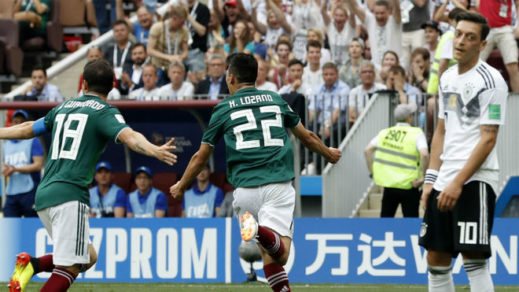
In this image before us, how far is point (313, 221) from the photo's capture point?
13.1 metres

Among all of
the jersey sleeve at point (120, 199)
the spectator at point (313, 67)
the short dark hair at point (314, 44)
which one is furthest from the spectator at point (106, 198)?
the short dark hair at point (314, 44)

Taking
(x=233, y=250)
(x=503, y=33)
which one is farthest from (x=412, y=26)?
(x=233, y=250)

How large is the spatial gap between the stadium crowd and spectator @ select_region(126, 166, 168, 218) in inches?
0.6

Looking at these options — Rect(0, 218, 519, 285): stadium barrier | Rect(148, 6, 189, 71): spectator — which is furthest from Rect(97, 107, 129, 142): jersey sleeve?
Rect(148, 6, 189, 71): spectator

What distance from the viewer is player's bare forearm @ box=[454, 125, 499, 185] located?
23.8ft

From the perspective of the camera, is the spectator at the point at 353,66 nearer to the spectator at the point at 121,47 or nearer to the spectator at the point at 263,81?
the spectator at the point at 263,81

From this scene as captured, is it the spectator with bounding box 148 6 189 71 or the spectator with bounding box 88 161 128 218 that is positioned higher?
the spectator with bounding box 148 6 189 71

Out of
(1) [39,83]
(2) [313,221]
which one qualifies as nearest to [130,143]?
(2) [313,221]

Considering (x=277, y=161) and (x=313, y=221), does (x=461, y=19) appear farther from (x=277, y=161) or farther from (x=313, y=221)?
(x=313, y=221)

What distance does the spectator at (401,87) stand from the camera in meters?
14.4

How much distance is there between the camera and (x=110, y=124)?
25.9ft

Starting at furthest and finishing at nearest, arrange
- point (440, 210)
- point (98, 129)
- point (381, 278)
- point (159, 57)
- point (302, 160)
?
1. point (159, 57)
2. point (302, 160)
3. point (381, 278)
4. point (98, 129)
5. point (440, 210)

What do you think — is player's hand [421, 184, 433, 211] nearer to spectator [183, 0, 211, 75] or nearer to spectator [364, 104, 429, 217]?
spectator [364, 104, 429, 217]

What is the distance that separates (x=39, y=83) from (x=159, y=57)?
208 centimetres
